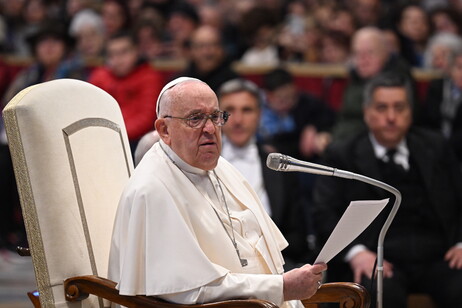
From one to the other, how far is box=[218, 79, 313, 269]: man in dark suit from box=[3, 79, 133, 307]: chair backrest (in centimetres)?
159

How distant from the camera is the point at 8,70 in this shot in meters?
9.16

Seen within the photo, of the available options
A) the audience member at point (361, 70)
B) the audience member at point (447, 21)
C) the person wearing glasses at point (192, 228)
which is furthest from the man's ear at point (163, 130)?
the audience member at point (447, 21)

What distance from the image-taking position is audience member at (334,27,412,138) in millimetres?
6543

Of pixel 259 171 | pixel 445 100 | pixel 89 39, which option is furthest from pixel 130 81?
pixel 445 100

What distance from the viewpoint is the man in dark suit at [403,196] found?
15.1 ft

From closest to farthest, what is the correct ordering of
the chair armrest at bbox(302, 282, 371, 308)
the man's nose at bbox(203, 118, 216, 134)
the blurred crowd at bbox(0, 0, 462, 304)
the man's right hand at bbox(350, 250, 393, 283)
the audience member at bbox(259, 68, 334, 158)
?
the man's nose at bbox(203, 118, 216, 134)
the chair armrest at bbox(302, 282, 371, 308)
the man's right hand at bbox(350, 250, 393, 283)
the blurred crowd at bbox(0, 0, 462, 304)
the audience member at bbox(259, 68, 334, 158)

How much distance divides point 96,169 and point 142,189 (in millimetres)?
412

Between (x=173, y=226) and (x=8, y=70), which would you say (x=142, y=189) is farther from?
(x=8, y=70)

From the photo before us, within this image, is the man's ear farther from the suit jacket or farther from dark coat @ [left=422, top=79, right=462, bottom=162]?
dark coat @ [left=422, top=79, right=462, bottom=162]

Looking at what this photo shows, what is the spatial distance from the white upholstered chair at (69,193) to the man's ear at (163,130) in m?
0.35

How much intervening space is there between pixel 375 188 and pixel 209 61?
265 centimetres

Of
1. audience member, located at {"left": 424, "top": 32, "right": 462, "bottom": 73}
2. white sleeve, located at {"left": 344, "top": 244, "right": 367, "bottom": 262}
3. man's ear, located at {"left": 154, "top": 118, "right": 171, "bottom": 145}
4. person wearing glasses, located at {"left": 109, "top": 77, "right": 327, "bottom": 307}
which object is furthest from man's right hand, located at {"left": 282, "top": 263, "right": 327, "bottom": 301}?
audience member, located at {"left": 424, "top": 32, "right": 462, "bottom": 73}

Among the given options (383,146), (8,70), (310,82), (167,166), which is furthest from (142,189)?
(8,70)

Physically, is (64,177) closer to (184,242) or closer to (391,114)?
(184,242)
